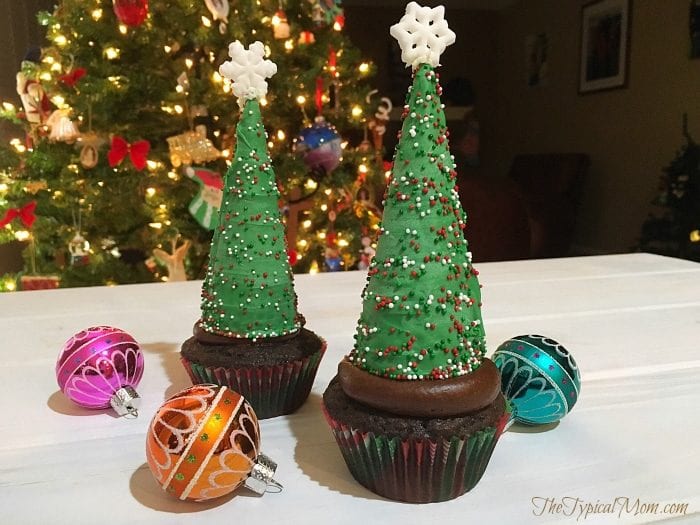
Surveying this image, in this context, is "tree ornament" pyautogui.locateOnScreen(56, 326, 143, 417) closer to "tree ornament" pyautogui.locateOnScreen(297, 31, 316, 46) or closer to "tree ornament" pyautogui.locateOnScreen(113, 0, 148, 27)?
"tree ornament" pyautogui.locateOnScreen(113, 0, 148, 27)

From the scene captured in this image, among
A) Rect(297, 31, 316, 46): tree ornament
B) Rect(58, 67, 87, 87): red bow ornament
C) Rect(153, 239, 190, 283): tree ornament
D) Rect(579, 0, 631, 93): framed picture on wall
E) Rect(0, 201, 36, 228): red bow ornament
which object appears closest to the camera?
Rect(153, 239, 190, 283): tree ornament

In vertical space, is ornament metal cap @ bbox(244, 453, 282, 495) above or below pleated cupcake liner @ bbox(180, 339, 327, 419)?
below

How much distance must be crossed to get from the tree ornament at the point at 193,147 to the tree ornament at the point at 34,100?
20.1 inches

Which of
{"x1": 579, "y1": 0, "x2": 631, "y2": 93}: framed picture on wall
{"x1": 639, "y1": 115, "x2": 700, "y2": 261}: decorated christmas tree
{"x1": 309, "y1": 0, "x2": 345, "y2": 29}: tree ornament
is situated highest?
{"x1": 579, "y1": 0, "x2": 631, "y2": 93}: framed picture on wall

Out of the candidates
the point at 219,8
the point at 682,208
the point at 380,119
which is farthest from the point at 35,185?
the point at 682,208

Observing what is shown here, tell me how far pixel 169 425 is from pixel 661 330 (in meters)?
0.81

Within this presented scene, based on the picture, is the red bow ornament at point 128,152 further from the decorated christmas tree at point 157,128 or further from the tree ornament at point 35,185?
the tree ornament at point 35,185

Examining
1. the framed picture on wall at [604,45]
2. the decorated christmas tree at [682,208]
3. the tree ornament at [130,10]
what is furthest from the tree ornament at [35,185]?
the framed picture on wall at [604,45]

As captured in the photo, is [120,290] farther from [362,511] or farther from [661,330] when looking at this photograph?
[661,330]

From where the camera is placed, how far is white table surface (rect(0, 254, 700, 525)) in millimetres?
523

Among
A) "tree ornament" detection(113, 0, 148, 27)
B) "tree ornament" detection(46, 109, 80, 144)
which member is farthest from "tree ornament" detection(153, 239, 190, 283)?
"tree ornament" detection(113, 0, 148, 27)

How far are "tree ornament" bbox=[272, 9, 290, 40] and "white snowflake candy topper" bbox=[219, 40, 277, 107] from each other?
142 centimetres

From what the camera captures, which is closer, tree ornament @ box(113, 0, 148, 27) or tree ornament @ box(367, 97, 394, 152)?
tree ornament @ box(113, 0, 148, 27)

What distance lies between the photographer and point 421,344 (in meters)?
0.53
